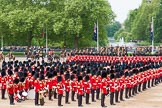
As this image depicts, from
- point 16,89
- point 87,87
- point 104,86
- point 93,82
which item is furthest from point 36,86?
point 104,86

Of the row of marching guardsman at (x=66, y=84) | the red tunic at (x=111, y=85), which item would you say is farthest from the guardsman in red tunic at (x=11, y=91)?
the red tunic at (x=111, y=85)

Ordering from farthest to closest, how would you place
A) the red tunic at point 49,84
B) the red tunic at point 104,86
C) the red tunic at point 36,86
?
the red tunic at point 49,84
the red tunic at point 36,86
the red tunic at point 104,86

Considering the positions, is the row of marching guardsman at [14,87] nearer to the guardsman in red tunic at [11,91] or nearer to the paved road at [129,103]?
the guardsman in red tunic at [11,91]

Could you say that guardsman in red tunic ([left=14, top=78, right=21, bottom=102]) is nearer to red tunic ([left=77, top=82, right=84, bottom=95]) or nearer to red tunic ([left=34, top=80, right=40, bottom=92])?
red tunic ([left=34, top=80, right=40, bottom=92])

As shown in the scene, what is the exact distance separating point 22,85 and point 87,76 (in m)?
3.39

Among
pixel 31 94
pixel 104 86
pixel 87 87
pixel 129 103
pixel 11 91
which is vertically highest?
pixel 104 86

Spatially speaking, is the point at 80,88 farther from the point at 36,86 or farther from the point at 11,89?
the point at 11,89

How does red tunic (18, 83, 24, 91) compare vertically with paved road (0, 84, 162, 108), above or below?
above

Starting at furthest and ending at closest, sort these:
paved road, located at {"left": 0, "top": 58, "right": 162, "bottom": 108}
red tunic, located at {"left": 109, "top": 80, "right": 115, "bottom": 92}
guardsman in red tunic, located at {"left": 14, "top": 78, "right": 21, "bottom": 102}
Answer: guardsman in red tunic, located at {"left": 14, "top": 78, "right": 21, "bottom": 102}, red tunic, located at {"left": 109, "top": 80, "right": 115, "bottom": 92}, paved road, located at {"left": 0, "top": 58, "right": 162, "bottom": 108}

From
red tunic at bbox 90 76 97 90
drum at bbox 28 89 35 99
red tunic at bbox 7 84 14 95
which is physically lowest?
drum at bbox 28 89 35 99

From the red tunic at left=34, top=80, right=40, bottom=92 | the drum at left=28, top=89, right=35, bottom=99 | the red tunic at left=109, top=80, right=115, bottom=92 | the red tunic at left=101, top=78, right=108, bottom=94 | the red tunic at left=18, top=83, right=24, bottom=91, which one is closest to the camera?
the red tunic at left=101, top=78, right=108, bottom=94

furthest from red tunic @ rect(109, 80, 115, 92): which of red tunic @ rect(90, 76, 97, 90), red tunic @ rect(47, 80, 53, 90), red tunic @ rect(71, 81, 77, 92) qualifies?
red tunic @ rect(47, 80, 53, 90)

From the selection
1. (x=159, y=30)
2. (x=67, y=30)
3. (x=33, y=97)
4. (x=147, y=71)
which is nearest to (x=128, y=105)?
(x=33, y=97)

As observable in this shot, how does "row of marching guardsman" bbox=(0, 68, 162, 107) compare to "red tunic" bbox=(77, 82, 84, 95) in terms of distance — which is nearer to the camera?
"red tunic" bbox=(77, 82, 84, 95)
